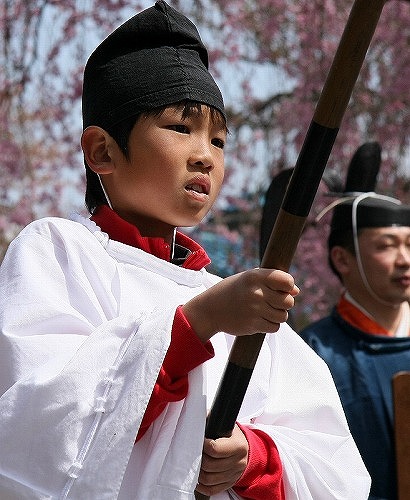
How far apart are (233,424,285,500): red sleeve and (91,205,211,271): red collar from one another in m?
0.38

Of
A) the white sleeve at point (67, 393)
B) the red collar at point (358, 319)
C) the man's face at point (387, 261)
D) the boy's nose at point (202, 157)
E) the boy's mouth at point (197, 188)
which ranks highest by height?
the boy's nose at point (202, 157)

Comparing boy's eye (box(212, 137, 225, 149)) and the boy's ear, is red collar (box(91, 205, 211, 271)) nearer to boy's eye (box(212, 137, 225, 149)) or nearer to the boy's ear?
the boy's ear

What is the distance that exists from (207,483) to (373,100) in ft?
18.7

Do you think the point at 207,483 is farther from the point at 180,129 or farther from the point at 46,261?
the point at 180,129

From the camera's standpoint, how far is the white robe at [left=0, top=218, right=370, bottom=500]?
183 cm

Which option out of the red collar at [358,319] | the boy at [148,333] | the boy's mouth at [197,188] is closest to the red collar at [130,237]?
the boy at [148,333]

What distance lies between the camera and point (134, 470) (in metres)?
1.92

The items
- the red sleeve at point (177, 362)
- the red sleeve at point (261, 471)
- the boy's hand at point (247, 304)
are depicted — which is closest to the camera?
the boy's hand at point (247, 304)

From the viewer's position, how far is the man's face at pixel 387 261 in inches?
172

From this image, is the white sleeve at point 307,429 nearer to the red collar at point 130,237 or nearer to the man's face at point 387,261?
the red collar at point 130,237

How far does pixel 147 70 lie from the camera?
7.11ft

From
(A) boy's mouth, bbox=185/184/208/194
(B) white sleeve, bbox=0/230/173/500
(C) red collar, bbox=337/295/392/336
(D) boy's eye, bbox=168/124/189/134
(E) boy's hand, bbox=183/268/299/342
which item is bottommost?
(C) red collar, bbox=337/295/392/336

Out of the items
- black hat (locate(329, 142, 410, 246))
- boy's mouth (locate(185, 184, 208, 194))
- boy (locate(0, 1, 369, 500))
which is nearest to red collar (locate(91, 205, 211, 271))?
boy (locate(0, 1, 369, 500))

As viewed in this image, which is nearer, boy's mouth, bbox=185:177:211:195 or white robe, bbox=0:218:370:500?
white robe, bbox=0:218:370:500
